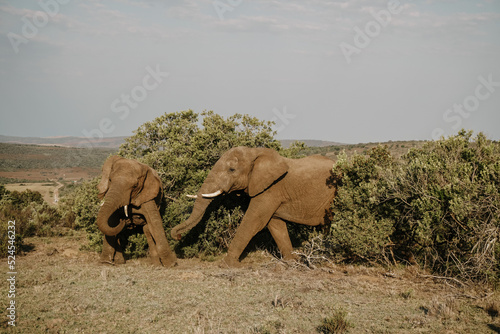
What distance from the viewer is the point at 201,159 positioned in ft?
56.3

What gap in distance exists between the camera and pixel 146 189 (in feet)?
47.1

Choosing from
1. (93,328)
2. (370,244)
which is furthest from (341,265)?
(93,328)

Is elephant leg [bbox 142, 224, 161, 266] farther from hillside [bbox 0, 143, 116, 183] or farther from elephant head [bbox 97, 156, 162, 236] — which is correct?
hillside [bbox 0, 143, 116, 183]

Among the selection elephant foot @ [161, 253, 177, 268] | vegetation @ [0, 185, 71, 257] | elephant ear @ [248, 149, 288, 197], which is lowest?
vegetation @ [0, 185, 71, 257]

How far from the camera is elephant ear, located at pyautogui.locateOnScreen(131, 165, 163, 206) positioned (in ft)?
46.3

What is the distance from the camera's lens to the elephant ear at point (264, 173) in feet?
46.9

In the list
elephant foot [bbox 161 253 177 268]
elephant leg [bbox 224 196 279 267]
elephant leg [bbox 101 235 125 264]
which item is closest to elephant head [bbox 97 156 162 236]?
elephant leg [bbox 101 235 125 264]

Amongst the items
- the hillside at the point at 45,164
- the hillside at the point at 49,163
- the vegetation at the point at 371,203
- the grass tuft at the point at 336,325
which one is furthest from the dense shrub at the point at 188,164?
the hillside at the point at 45,164

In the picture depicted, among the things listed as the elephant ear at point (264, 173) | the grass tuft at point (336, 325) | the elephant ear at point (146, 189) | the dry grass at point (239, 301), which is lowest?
the dry grass at point (239, 301)

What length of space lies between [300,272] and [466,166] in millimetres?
5350

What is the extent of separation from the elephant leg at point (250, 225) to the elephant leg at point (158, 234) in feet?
6.16

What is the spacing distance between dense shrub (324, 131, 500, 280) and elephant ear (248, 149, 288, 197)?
6.04 feet

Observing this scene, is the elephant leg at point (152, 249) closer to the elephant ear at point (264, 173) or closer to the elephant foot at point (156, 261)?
the elephant foot at point (156, 261)

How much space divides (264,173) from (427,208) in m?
5.17
